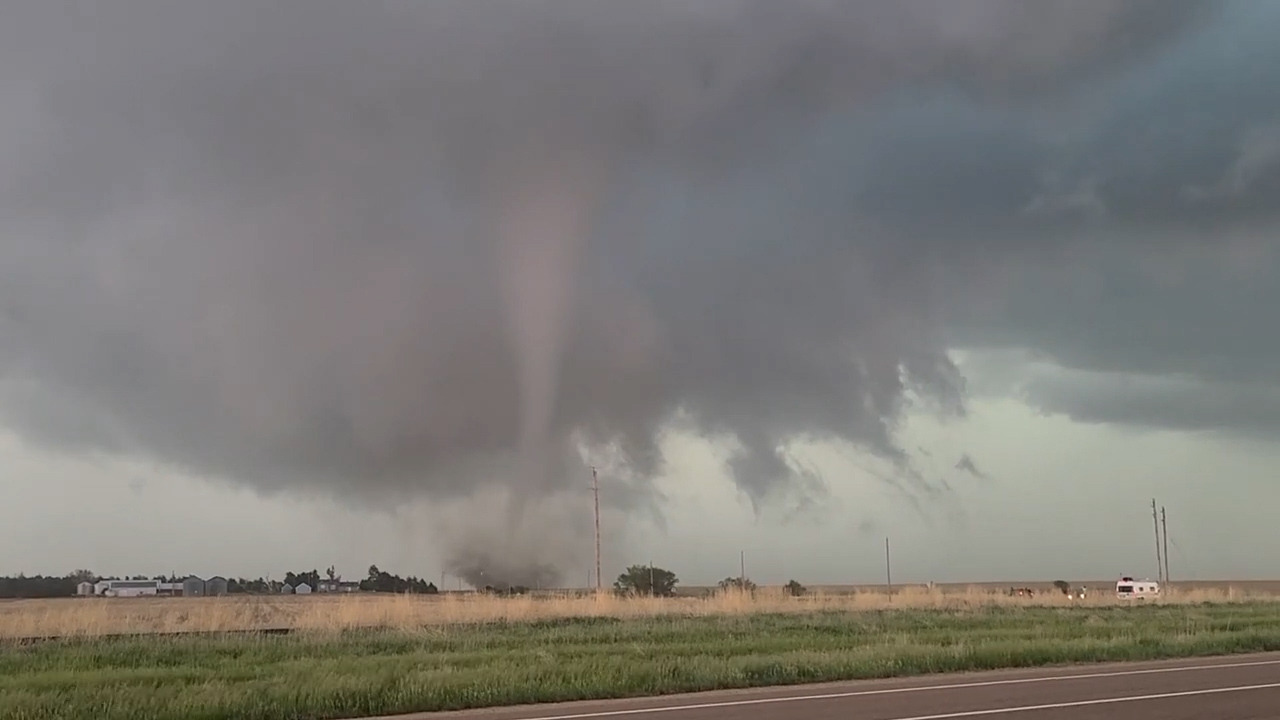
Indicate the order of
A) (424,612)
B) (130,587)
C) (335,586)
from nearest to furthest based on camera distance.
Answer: (424,612)
(130,587)
(335,586)

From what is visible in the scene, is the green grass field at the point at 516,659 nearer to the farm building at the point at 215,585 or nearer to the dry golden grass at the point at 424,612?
the dry golden grass at the point at 424,612

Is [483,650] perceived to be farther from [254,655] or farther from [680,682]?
[680,682]

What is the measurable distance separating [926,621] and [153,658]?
2551 centimetres

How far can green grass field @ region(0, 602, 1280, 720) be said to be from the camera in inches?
687

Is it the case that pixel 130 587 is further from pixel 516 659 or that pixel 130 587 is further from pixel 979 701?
pixel 979 701

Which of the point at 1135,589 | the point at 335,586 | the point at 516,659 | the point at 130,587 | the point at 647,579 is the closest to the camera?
the point at 516,659

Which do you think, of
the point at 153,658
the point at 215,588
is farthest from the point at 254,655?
the point at 215,588

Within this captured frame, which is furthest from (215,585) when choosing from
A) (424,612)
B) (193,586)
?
(424,612)

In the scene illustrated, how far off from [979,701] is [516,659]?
11155 mm

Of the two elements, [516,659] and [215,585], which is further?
[215,585]

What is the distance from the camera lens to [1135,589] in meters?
74.1

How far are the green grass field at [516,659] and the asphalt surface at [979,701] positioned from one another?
5.05ft

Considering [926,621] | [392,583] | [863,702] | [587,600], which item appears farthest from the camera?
[392,583]

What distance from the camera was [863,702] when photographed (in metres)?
16.8
